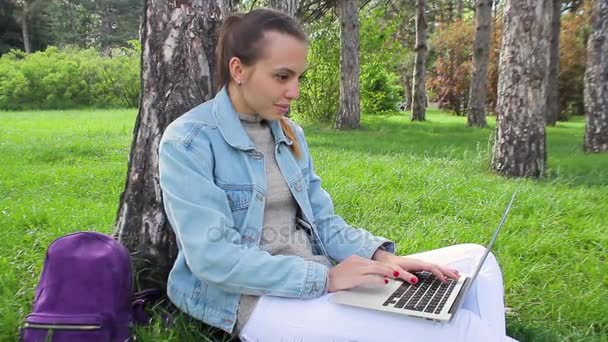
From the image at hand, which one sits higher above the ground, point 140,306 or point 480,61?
point 480,61

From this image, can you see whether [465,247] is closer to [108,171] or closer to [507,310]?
[507,310]

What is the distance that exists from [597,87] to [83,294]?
8199mm

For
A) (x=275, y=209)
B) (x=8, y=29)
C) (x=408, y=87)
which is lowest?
(x=275, y=209)

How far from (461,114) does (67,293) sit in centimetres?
2532

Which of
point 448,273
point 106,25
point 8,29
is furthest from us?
point 106,25

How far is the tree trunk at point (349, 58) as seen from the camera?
492 inches

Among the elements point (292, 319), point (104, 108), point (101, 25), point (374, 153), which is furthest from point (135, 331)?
point (101, 25)

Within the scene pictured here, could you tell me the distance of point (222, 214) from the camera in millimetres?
1808

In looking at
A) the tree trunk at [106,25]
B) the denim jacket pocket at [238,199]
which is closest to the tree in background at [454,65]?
the denim jacket pocket at [238,199]

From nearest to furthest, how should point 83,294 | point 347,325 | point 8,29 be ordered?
1. point 347,325
2. point 83,294
3. point 8,29

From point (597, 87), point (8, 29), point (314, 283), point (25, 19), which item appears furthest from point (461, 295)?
point (8, 29)

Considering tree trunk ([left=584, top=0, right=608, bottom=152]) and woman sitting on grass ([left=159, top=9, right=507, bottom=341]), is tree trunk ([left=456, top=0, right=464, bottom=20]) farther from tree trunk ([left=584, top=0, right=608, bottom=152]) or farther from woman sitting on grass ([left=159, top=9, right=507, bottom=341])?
woman sitting on grass ([left=159, top=9, right=507, bottom=341])

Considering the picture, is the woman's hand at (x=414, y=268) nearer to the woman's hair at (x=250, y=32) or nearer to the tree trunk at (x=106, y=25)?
the woman's hair at (x=250, y=32)

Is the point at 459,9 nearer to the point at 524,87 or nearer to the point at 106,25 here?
the point at 106,25
